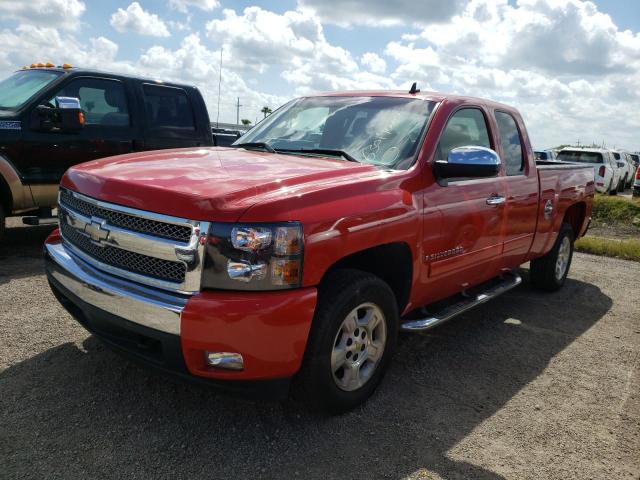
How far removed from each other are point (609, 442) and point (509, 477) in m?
0.79

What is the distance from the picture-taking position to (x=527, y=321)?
5207mm

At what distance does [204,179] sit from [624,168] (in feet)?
73.9

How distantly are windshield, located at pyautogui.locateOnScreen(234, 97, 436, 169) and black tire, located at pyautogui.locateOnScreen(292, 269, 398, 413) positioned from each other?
887 millimetres

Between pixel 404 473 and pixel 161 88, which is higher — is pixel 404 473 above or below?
below

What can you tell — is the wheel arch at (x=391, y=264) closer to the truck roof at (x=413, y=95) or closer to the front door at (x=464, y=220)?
the front door at (x=464, y=220)

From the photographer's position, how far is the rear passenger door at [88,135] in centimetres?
612

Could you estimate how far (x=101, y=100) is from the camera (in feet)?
21.9

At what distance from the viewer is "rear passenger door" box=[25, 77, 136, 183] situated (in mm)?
6117

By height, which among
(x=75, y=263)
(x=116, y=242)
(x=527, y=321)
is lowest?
(x=527, y=321)

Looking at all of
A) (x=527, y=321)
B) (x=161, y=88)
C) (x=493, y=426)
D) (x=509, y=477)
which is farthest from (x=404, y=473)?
(x=161, y=88)

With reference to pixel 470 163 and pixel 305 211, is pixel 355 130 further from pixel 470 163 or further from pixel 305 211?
pixel 305 211

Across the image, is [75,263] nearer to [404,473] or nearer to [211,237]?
[211,237]

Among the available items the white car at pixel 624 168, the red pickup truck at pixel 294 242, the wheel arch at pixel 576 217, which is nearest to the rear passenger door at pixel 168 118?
the red pickup truck at pixel 294 242

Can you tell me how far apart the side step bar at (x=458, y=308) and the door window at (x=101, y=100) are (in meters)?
4.62
